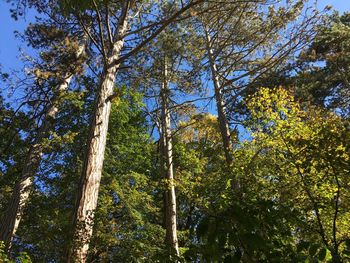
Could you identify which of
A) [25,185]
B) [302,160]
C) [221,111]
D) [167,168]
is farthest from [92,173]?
[167,168]

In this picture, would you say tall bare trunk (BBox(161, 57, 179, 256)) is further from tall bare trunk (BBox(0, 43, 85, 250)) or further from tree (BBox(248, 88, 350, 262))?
tall bare trunk (BBox(0, 43, 85, 250))

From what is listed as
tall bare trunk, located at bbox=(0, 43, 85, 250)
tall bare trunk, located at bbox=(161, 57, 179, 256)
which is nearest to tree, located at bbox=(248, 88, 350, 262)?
tall bare trunk, located at bbox=(161, 57, 179, 256)

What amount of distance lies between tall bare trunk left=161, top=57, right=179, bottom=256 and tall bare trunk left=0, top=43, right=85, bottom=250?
373 cm

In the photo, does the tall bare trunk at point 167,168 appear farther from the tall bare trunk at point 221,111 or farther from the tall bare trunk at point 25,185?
the tall bare trunk at point 25,185

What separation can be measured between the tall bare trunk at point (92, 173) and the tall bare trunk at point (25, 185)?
392cm

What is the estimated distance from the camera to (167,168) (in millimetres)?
13016

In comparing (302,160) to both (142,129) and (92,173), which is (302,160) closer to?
(92,173)

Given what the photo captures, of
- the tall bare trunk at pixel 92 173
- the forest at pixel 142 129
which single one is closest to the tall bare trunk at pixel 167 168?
the forest at pixel 142 129

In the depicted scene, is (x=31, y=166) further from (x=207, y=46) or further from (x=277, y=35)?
(x=277, y=35)

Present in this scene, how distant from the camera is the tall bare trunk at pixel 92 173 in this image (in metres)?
4.51

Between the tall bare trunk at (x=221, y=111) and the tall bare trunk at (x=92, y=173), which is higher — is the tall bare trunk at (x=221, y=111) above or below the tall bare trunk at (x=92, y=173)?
above

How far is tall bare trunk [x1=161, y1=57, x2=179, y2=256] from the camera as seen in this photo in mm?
11195

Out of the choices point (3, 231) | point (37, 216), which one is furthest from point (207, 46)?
point (3, 231)

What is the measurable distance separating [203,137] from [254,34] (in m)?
8.19
